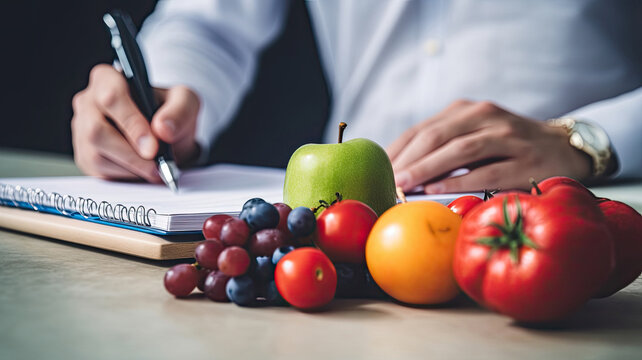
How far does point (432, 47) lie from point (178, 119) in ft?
2.70

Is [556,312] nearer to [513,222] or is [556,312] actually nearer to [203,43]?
[513,222]

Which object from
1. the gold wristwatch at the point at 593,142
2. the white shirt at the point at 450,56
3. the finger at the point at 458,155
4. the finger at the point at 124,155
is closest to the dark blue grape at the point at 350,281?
the finger at the point at 458,155

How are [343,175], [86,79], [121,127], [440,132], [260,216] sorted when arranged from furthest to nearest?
[86,79]
[121,127]
[440,132]
[343,175]
[260,216]

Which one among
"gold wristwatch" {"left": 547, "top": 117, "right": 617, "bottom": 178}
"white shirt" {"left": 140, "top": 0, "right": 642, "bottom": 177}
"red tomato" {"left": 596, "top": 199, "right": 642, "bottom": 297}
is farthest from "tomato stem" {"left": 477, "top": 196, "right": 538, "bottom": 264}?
"white shirt" {"left": 140, "top": 0, "right": 642, "bottom": 177}

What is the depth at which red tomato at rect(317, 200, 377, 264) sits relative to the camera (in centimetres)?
49

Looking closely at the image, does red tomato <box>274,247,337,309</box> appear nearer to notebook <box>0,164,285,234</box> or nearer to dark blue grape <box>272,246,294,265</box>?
dark blue grape <box>272,246,294,265</box>

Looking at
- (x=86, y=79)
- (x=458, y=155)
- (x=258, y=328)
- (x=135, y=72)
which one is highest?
(x=86, y=79)

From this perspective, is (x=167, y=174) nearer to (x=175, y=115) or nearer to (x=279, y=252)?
(x=175, y=115)

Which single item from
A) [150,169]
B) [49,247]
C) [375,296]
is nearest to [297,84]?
[150,169]

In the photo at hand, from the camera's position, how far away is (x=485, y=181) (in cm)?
106

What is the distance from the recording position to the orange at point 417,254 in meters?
0.44

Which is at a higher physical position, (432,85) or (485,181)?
(432,85)

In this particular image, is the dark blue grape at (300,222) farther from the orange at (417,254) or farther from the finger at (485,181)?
the finger at (485,181)

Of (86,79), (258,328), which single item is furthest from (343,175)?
(86,79)
